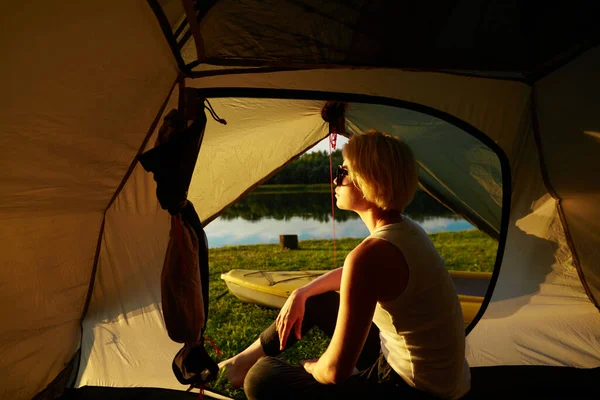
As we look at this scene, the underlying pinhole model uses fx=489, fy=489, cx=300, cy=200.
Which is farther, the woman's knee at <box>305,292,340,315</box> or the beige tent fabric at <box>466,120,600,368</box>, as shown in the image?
the beige tent fabric at <box>466,120,600,368</box>

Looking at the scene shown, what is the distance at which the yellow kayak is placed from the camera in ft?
11.4

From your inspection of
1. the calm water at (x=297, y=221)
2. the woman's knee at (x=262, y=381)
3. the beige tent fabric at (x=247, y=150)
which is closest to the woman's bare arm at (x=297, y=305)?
the woman's knee at (x=262, y=381)

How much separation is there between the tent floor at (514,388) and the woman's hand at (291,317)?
21.5 inches

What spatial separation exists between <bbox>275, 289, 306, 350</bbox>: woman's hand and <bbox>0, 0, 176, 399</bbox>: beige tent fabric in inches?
38.0

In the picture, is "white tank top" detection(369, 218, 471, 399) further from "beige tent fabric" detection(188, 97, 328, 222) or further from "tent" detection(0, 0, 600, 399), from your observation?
"beige tent fabric" detection(188, 97, 328, 222)

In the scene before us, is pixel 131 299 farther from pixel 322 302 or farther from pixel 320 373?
pixel 320 373

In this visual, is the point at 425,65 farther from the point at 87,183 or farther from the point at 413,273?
the point at 87,183

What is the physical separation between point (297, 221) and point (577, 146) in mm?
9776

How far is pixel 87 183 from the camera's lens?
6.81ft

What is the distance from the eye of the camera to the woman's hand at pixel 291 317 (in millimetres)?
1848

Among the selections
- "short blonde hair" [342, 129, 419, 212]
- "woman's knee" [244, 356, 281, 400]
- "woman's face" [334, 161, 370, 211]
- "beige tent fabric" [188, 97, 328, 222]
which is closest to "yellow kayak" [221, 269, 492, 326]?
"beige tent fabric" [188, 97, 328, 222]

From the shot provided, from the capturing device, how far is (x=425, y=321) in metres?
1.34

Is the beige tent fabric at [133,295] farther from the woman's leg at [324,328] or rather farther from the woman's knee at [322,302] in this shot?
the woman's knee at [322,302]

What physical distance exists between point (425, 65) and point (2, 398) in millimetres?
2147
